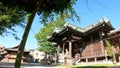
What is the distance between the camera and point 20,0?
36.3 feet

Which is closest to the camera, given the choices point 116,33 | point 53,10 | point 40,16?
point 53,10

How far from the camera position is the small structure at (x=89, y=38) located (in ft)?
98.8

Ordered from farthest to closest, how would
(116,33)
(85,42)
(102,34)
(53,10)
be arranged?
(85,42)
(102,34)
(116,33)
(53,10)

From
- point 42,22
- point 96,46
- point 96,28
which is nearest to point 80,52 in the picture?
point 96,46

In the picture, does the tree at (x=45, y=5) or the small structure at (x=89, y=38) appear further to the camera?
the small structure at (x=89, y=38)

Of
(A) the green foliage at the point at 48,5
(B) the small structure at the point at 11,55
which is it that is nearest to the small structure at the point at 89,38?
(A) the green foliage at the point at 48,5

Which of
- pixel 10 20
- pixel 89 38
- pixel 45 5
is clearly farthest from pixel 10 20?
pixel 89 38

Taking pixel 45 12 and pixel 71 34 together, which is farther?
pixel 71 34

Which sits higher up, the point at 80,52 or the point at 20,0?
the point at 20,0

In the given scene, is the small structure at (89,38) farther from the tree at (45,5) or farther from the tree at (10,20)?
the tree at (45,5)

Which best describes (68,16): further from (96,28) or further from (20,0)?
(96,28)

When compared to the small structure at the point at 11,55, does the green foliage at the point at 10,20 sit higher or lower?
higher

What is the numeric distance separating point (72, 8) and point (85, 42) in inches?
984

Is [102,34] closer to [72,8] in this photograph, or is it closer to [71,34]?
[71,34]
